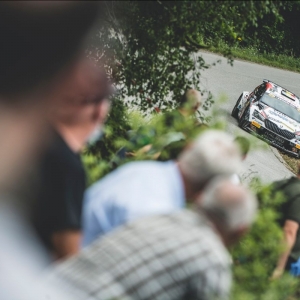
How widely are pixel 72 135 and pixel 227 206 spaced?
82 centimetres

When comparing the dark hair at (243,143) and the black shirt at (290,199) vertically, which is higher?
the dark hair at (243,143)

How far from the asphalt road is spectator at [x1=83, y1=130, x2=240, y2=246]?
6.91 meters

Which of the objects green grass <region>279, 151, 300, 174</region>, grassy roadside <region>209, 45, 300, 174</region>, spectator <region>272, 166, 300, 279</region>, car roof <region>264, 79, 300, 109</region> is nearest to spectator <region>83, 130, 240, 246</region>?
spectator <region>272, 166, 300, 279</region>

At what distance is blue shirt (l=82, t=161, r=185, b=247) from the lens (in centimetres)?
259

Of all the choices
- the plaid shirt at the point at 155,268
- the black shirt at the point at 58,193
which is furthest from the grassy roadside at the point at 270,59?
the plaid shirt at the point at 155,268

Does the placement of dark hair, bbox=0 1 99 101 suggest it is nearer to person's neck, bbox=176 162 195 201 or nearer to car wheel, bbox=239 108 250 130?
person's neck, bbox=176 162 195 201

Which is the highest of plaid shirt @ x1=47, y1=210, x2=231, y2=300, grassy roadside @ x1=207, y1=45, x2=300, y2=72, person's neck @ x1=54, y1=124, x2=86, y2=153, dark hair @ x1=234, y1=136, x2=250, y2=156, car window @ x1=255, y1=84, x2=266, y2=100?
person's neck @ x1=54, y1=124, x2=86, y2=153

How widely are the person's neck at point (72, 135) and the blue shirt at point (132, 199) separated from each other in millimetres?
258

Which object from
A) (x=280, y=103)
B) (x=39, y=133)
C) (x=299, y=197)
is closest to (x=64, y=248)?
(x=39, y=133)

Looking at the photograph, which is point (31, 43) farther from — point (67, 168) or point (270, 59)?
point (270, 59)

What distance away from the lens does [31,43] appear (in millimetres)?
2385

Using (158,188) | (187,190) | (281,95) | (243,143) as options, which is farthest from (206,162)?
(281,95)

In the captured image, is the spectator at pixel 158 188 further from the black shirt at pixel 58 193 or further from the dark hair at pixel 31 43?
the dark hair at pixel 31 43

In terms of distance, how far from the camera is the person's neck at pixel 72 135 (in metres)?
2.59
